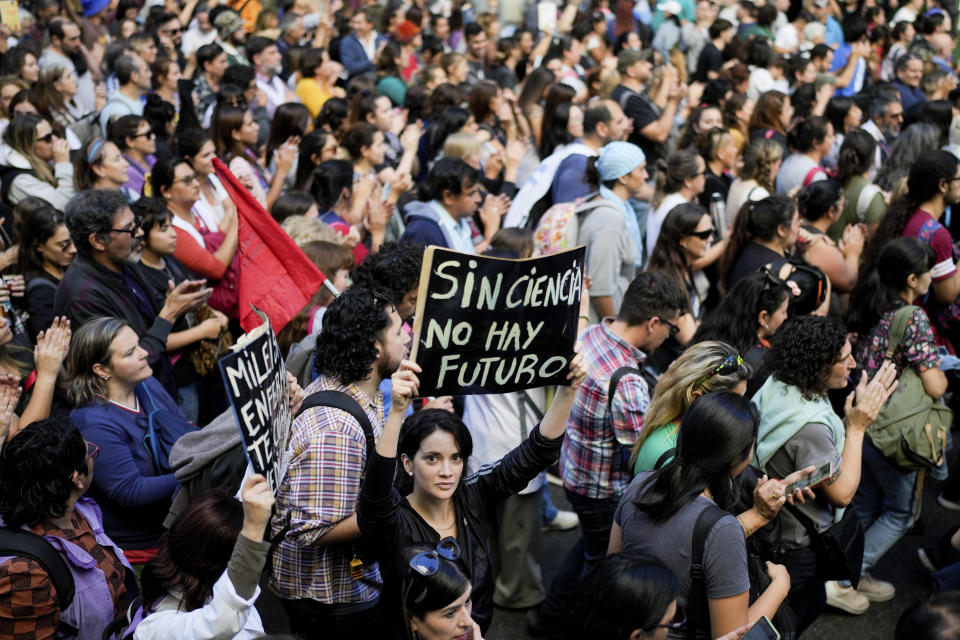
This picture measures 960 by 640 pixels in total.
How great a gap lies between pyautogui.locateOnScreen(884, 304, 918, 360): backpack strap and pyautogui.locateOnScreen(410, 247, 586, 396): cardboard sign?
2464 mm

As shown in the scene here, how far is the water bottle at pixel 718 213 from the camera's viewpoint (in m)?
7.59

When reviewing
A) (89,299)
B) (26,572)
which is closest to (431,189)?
(89,299)

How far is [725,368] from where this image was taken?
4.04 m

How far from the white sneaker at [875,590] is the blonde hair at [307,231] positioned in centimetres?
348

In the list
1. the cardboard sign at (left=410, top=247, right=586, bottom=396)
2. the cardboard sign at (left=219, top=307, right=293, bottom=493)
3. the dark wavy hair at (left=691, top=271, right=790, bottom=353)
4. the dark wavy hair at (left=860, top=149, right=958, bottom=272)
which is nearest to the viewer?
the cardboard sign at (left=219, top=307, right=293, bottom=493)

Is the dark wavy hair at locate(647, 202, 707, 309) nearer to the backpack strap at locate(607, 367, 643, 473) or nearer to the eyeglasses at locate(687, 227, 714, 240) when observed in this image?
the eyeglasses at locate(687, 227, 714, 240)

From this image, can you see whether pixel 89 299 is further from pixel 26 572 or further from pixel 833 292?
pixel 833 292

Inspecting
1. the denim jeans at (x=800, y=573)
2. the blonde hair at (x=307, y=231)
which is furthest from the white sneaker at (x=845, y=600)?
the blonde hair at (x=307, y=231)

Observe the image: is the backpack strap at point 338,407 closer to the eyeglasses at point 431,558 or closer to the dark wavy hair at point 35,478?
the eyeglasses at point 431,558

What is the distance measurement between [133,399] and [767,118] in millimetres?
6730

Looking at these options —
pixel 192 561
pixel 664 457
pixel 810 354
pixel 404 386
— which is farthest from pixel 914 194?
pixel 192 561

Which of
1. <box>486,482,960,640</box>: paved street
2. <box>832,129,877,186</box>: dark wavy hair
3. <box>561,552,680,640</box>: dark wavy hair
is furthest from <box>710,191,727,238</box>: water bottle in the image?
<box>561,552,680,640</box>: dark wavy hair

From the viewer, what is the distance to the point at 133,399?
4.54 meters

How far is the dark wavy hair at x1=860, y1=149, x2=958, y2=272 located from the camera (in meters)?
6.54
